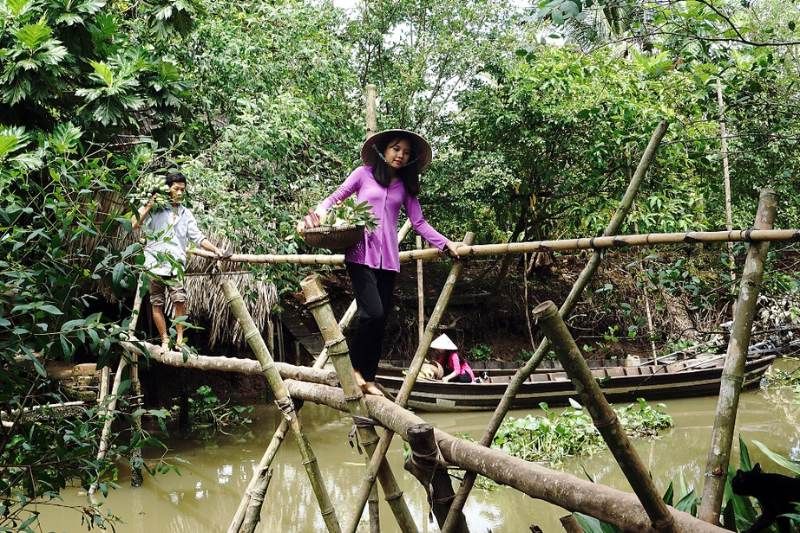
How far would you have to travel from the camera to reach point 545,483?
1999mm

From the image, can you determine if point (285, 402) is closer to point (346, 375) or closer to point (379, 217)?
point (346, 375)

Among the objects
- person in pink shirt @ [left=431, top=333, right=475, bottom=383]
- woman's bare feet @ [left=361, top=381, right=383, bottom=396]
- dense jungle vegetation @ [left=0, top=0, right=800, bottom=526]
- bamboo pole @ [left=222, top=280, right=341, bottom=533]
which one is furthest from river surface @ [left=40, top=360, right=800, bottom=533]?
woman's bare feet @ [left=361, top=381, right=383, bottom=396]

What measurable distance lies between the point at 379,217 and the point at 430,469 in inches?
47.8

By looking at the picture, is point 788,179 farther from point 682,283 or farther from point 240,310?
point 240,310

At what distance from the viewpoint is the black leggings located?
3043 millimetres

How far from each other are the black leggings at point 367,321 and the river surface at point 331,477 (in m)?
2.23

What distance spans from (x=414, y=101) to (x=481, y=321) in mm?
4339

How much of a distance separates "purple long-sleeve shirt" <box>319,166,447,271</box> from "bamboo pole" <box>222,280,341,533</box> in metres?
0.81

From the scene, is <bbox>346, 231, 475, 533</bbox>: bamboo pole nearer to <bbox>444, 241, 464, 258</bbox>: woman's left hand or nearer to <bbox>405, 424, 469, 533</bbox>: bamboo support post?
<bbox>444, 241, 464, 258</bbox>: woman's left hand

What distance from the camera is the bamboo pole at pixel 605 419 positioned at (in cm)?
152

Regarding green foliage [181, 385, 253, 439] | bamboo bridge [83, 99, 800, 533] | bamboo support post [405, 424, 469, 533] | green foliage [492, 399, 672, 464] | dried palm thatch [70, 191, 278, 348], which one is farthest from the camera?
green foliage [181, 385, 253, 439]

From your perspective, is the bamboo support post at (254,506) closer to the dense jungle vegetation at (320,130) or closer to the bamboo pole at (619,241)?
the dense jungle vegetation at (320,130)

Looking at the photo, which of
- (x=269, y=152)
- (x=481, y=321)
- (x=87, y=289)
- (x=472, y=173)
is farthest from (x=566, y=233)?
(x=87, y=289)

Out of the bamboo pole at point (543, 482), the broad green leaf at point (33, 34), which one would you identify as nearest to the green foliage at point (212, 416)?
the broad green leaf at point (33, 34)
